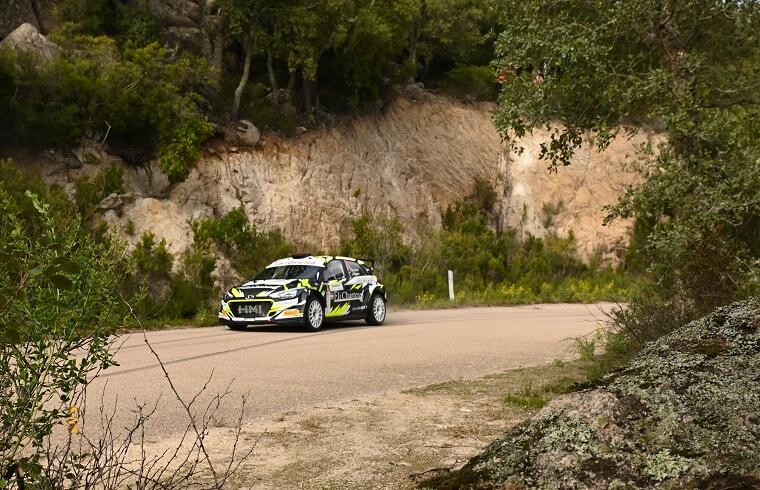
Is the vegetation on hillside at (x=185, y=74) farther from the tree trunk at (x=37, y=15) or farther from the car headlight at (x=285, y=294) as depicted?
the car headlight at (x=285, y=294)

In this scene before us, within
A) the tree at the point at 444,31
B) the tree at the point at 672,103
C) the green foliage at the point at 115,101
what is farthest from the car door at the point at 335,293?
the tree at the point at 444,31

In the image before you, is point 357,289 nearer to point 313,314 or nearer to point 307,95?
point 313,314

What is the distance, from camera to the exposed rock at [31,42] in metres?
29.1

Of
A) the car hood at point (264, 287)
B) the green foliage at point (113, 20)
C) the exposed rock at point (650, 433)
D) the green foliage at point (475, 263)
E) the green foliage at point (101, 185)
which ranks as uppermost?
the green foliage at point (113, 20)

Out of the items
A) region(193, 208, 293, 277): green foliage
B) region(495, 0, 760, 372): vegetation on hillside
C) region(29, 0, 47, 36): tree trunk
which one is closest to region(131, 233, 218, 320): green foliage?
region(193, 208, 293, 277): green foliage

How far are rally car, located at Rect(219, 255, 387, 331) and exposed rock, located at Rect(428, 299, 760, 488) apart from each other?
50.6 feet

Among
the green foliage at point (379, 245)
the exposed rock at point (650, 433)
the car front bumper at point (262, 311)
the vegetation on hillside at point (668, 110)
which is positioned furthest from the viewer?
the green foliage at point (379, 245)

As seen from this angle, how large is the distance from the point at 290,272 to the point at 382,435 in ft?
40.9

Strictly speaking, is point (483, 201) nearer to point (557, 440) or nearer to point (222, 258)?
point (222, 258)

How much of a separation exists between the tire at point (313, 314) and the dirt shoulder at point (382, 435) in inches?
309

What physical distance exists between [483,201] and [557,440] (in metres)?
41.8

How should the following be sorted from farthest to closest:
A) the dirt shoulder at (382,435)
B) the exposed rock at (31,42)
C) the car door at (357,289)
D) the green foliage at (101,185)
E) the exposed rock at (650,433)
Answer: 1. the exposed rock at (31,42)
2. the green foliage at (101,185)
3. the car door at (357,289)
4. the dirt shoulder at (382,435)
5. the exposed rock at (650,433)

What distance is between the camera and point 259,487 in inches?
211

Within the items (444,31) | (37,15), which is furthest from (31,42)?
(444,31)
